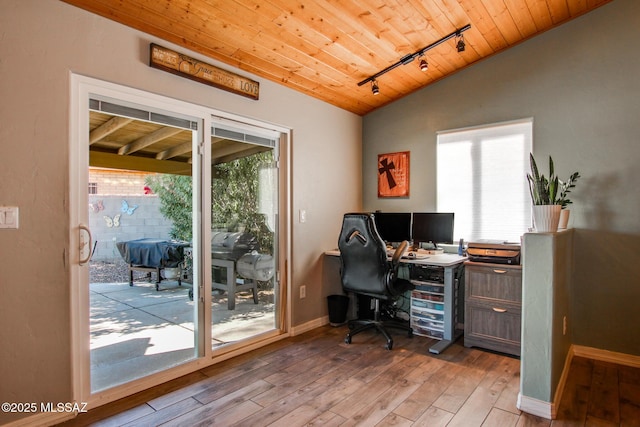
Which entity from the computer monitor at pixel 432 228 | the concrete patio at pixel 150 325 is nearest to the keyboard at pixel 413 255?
the computer monitor at pixel 432 228

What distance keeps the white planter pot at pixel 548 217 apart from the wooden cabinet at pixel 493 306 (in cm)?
63

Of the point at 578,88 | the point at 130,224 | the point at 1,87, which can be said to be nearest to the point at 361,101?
the point at 578,88

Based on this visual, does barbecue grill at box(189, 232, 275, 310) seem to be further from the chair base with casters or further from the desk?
the desk

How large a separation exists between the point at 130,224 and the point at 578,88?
3.89 meters

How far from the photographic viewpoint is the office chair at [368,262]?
2996mm

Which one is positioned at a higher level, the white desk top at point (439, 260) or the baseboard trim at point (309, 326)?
the white desk top at point (439, 260)

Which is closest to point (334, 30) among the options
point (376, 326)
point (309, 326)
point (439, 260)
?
point (439, 260)

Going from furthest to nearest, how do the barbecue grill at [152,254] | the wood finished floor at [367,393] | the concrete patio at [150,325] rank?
the barbecue grill at [152,254], the concrete patio at [150,325], the wood finished floor at [367,393]

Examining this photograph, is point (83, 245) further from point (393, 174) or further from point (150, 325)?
point (393, 174)

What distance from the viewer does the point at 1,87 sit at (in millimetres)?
1804

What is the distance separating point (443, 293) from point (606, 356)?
1.35 m

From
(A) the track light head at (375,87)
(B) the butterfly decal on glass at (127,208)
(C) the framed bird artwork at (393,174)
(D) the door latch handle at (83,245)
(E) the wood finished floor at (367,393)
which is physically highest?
(A) the track light head at (375,87)

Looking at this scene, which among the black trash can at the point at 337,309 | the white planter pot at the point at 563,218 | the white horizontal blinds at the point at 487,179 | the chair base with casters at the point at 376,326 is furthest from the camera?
the black trash can at the point at 337,309

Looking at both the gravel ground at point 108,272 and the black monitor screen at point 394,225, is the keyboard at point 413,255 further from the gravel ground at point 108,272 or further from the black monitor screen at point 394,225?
the gravel ground at point 108,272
